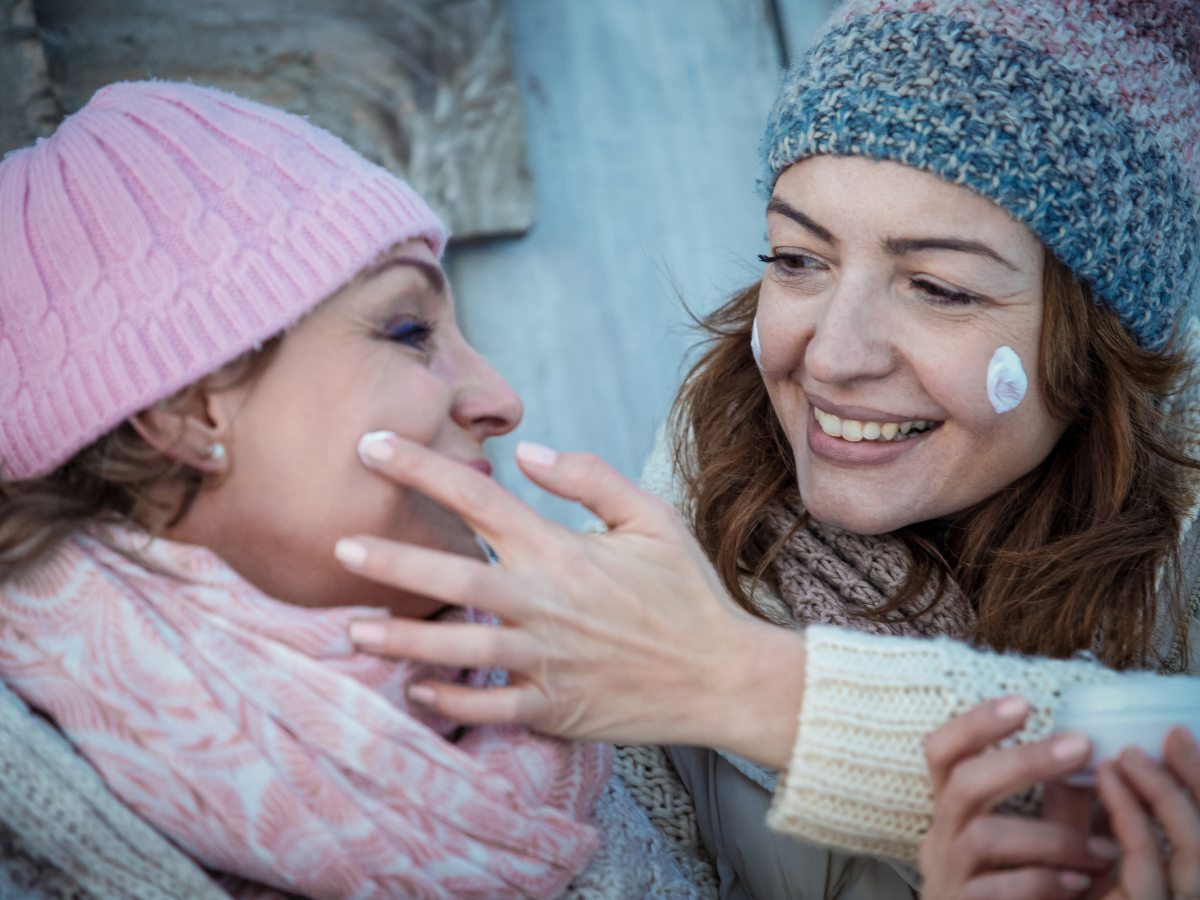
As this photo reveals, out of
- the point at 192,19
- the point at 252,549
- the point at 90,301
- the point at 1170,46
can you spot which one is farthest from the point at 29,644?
the point at 192,19

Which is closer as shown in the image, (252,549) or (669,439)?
(252,549)

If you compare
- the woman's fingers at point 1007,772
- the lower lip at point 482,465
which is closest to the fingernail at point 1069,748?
the woman's fingers at point 1007,772

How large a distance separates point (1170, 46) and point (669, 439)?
1176 mm

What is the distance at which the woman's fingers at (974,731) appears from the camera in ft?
3.38

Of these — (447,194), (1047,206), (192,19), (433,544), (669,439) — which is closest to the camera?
(433,544)

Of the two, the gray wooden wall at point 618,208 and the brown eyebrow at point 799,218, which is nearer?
the brown eyebrow at point 799,218

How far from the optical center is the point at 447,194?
2.67m

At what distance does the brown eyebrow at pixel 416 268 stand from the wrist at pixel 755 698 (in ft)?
1.88

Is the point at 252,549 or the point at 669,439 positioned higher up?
the point at 252,549

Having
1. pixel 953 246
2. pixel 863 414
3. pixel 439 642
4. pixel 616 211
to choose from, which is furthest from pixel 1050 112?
pixel 616 211

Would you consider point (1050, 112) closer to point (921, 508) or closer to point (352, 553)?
point (921, 508)

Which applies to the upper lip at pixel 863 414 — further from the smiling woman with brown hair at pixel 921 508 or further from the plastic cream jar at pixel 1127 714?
the plastic cream jar at pixel 1127 714

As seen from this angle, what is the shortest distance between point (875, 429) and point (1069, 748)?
651 millimetres

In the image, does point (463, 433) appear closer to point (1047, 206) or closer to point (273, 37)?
point (1047, 206)
